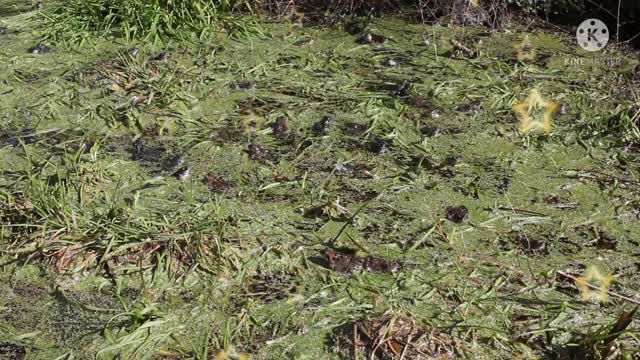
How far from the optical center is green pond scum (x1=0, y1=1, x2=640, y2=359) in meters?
2.54

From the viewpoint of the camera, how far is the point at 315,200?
10.4ft

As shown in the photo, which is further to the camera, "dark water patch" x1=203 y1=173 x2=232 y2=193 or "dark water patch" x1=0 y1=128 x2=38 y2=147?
"dark water patch" x1=0 y1=128 x2=38 y2=147

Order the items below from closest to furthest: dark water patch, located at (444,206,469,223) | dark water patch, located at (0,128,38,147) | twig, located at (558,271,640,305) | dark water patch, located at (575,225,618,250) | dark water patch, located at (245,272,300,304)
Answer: twig, located at (558,271,640,305)
dark water patch, located at (245,272,300,304)
dark water patch, located at (575,225,618,250)
dark water patch, located at (444,206,469,223)
dark water patch, located at (0,128,38,147)

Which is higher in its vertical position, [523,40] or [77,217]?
[523,40]

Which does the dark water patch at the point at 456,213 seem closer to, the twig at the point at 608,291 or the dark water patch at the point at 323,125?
the twig at the point at 608,291

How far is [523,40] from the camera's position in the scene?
4.64 m

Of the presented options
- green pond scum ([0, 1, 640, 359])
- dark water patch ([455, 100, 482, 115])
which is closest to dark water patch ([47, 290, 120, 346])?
green pond scum ([0, 1, 640, 359])

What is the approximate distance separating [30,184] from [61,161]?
0.33 meters

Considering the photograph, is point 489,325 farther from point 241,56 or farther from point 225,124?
point 241,56

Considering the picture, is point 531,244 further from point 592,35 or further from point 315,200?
point 592,35

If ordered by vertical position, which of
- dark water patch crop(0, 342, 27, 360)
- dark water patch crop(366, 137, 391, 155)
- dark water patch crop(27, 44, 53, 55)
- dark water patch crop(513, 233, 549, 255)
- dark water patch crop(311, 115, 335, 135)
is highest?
dark water patch crop(513, 233, 549, 255)

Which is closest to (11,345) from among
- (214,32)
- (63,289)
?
(63,289)

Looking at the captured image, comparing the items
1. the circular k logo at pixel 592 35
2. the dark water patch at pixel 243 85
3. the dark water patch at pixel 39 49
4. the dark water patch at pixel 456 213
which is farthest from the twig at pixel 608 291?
the dark water patch at pixel 39 49

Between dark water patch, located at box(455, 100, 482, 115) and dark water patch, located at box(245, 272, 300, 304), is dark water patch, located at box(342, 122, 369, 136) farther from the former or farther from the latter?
dark water patch, located at box(245, 272, 300, 304)
